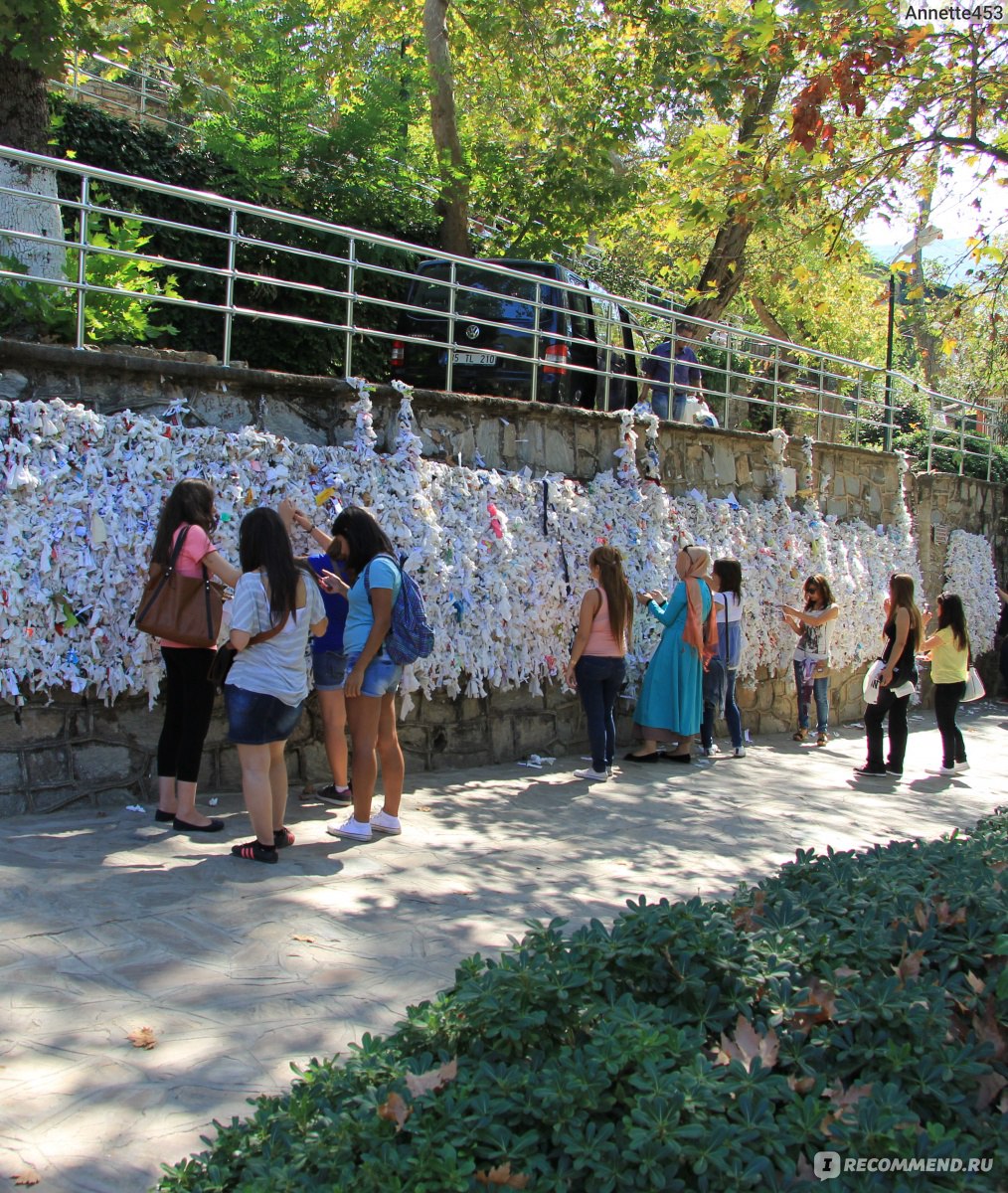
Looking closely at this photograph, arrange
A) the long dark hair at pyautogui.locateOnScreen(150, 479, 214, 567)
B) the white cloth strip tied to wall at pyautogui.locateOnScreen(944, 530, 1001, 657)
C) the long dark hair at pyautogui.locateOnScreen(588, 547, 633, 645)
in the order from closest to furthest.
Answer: the long dark hair at pyautogui.locateOnScreen(150, 479, 214, 567)
the long dark hair at pyautogui.locateOnScreen(588, 547, 633, 645)
the white cloth strip tied to wall at pyautogui.locateOnScreen(944, 530, 1001, 657)

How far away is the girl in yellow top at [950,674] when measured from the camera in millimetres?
10062

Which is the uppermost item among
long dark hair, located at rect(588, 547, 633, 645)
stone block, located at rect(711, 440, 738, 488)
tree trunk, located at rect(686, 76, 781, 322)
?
tree trunk, located at rect(686, 76, 781, 322)

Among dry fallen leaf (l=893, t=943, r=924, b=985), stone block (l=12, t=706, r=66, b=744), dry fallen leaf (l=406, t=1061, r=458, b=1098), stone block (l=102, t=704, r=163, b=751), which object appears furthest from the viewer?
stone block (l=102, t=704, r=163, b=751)

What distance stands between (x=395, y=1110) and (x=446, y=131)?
1382cm

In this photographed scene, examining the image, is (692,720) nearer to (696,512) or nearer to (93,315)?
(696,512)

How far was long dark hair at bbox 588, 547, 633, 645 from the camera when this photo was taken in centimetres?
813

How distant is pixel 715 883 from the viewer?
5746 millimetres

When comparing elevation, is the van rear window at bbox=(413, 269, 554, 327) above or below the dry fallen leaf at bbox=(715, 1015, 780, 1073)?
above

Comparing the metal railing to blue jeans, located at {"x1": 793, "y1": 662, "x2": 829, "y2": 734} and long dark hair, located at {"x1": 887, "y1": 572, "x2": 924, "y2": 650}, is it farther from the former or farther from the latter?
blue jeans, located at {"x1": 793, "y1": 662, "x2": 829, "y2": 734}

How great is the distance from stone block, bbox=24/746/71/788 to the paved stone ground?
0.19 metres

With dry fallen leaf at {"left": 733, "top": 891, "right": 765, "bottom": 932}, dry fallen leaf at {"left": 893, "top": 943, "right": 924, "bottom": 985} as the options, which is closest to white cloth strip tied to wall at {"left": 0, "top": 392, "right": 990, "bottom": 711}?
dry fallen leaf at {"left": 733, "top": 891, "right": 765, "bottom": 932}

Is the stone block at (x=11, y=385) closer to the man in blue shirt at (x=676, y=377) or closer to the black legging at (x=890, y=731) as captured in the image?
the man in blue shirt at (x=676, y=377)

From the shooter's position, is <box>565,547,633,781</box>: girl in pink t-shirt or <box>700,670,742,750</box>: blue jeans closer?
<box>565,547,633,781</box>: girl in pink t-shirt

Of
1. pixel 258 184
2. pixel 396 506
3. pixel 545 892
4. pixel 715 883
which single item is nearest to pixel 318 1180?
pixel 545 892
